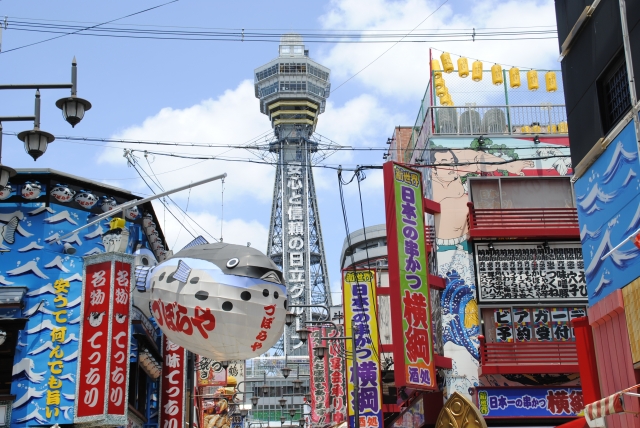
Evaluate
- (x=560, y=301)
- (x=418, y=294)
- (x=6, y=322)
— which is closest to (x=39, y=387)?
(x=6, y=322)

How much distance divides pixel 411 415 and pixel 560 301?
851 centimetres

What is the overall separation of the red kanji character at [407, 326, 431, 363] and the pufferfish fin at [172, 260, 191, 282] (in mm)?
6778

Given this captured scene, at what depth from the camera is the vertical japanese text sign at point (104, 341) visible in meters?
22.0

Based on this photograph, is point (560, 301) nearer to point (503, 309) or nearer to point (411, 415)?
point (503, 309)

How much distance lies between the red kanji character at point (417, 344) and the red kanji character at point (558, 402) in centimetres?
429

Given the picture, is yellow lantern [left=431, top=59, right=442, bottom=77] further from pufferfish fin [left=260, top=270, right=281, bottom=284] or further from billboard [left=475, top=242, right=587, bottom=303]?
pufferfish fin [left=260, top=270, right=281, bottom=284]

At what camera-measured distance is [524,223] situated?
27.4m

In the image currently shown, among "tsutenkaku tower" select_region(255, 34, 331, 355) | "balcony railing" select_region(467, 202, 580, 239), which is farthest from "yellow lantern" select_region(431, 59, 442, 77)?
"tsutenkaku tower" select_region(255, 34, 331, 355)

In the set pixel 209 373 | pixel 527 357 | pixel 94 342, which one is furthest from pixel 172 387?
pixel 209 373

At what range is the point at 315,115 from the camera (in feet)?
545

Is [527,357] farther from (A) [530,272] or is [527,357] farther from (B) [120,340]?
(B) [120,340]

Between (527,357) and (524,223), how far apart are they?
4349mm

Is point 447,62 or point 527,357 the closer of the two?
point 527,357

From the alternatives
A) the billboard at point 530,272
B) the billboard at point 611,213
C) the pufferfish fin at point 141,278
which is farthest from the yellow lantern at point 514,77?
the pufferfish fin at point 141,278
